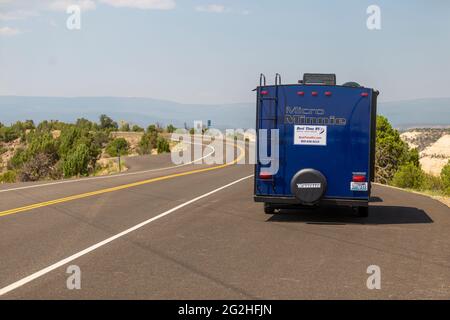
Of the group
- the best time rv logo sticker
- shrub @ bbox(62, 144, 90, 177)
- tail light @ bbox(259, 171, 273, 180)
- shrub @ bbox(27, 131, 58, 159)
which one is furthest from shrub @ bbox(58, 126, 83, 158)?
the best time rv logo sticker

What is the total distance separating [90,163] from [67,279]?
4732 cm

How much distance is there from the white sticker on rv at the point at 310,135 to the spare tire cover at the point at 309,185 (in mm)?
588

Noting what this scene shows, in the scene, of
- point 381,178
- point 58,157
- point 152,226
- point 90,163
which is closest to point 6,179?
point 90,163

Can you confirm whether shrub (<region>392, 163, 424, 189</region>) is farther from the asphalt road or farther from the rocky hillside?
the rocky hillside

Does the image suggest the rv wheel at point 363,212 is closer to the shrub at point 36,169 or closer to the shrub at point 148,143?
the shrub at point 36,169

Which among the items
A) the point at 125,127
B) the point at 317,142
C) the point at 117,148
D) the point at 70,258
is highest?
the point at 317,142

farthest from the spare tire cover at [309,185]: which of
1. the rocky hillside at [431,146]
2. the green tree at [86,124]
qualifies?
the green tree at [86,124]

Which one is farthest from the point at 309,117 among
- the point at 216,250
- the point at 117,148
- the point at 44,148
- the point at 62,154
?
the point at 117,148

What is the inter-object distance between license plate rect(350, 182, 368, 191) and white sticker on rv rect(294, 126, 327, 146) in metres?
1.01

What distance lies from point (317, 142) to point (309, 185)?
913 mm

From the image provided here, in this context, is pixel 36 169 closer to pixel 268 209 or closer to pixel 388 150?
pixel 388 150

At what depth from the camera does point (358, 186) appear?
1211cm

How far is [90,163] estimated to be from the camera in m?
53.3

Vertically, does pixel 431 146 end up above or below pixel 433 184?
below
